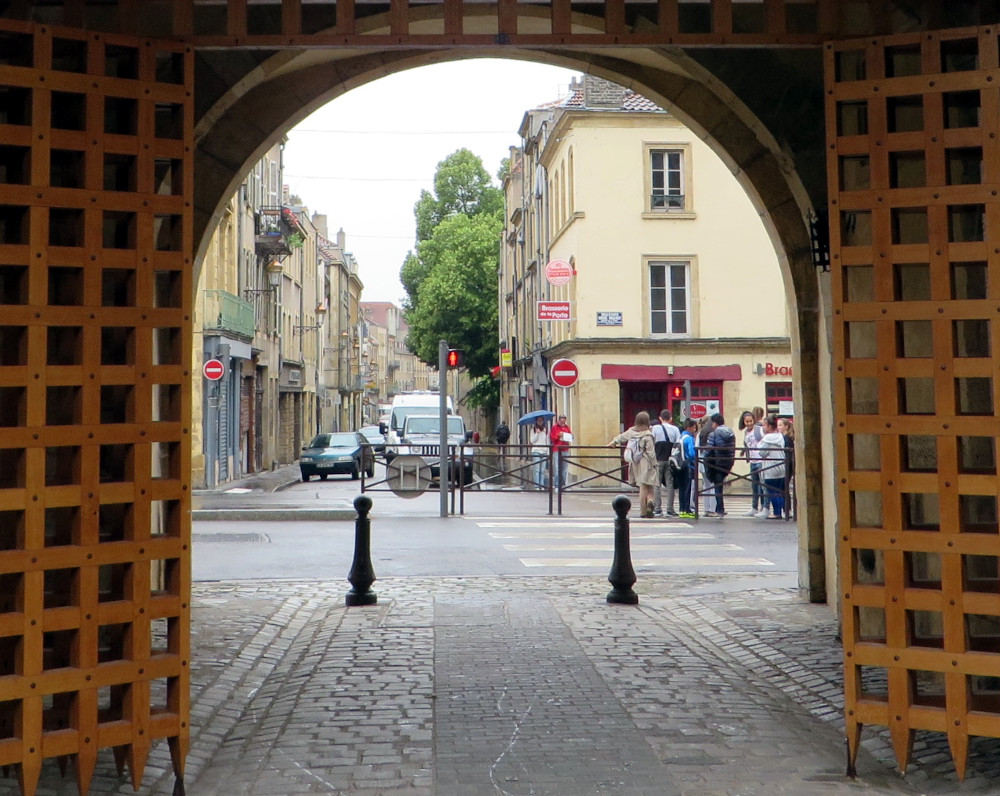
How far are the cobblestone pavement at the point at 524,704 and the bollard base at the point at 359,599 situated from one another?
92mm

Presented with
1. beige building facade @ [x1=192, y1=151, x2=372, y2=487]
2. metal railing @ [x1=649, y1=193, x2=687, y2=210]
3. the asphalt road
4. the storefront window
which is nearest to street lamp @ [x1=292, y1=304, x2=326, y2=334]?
beige building facade @ [x1=192, y1=151, x2=372, y2=487]

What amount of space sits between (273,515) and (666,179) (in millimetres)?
16626

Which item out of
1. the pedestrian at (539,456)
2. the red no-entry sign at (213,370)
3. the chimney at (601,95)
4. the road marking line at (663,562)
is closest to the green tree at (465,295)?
the chimney at (601,95)

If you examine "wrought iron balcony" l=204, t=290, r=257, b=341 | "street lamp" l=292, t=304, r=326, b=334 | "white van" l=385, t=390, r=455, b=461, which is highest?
"street lamp" l=292, t=304, r=326, b=334

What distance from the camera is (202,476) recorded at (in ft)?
94.5

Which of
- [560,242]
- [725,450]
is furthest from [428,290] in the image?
[725,450]

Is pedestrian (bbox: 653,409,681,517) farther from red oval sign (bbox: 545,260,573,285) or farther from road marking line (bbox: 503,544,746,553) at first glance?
red oval sign (bbox: 545,260,573,285)

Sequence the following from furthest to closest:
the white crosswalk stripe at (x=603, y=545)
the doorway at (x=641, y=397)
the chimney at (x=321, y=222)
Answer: the chimney at (x=321, y=222) < the doorway at (x=641, y=397) < the white crosswalk stripe at (x=603, y=545)

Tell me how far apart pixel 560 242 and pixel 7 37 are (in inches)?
1205

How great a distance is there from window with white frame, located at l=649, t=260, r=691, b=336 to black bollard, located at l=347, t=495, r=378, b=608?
21.8 meters

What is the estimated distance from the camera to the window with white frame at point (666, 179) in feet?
103

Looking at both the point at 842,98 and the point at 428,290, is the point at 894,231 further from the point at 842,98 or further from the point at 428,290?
the point at 428,290

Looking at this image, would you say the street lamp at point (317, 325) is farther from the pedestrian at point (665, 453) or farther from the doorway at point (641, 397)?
the pedestrian at point (665, 453)

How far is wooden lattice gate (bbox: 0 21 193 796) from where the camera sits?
4.79 metres
